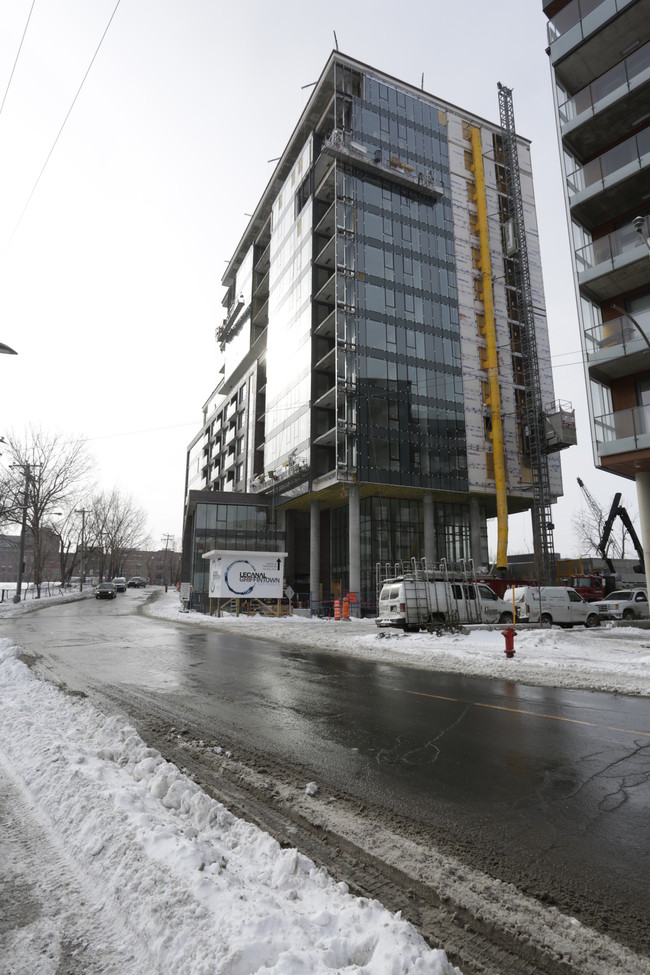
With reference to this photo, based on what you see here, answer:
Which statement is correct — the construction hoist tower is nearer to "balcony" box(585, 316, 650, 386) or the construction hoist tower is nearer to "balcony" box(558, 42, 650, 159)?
"balcony" box(585, 316, 650, 386)

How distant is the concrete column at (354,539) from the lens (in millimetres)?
40500

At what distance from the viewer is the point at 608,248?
20.0m

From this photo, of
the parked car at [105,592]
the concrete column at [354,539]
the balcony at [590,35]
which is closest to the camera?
the balcony at [590,35]

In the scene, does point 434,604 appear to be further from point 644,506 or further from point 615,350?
point 615,350

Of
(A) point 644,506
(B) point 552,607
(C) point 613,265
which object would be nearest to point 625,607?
(B) point 552,607

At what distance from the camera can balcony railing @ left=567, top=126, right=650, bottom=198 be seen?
1945 centimetres

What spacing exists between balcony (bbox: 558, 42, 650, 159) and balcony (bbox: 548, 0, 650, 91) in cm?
110

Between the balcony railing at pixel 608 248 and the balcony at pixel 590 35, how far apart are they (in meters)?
7.56

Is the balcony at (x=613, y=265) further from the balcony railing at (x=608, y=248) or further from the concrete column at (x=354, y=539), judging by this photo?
the concrete column at (x=354, y=539)

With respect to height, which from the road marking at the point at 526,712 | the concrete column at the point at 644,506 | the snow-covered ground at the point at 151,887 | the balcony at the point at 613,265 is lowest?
the road marking at the point at 526,712

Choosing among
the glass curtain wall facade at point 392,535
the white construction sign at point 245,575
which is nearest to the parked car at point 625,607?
the glass curtain wall facade at point 392,535

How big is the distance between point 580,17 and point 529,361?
29.3 m

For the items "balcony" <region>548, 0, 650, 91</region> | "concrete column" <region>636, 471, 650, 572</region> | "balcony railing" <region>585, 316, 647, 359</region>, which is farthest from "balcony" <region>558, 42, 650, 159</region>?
"concrete column" <region>636, 471, 650, 572</region>

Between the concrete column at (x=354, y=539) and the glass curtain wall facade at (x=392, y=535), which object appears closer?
the concrete column at (x=354, y=539)
